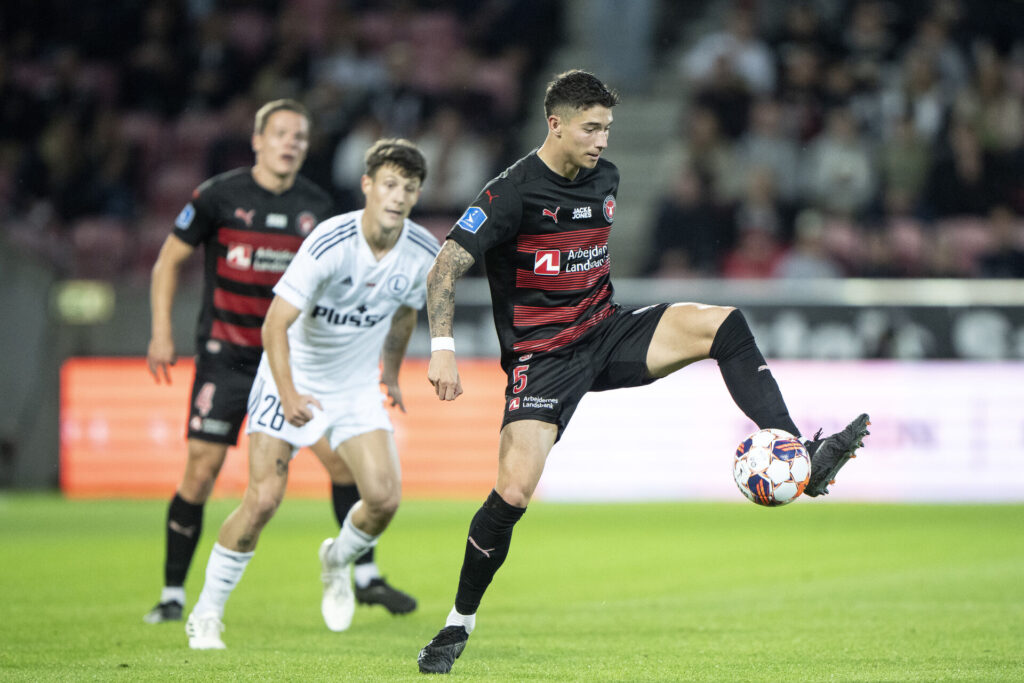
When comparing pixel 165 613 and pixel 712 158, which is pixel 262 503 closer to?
pixel 165 613

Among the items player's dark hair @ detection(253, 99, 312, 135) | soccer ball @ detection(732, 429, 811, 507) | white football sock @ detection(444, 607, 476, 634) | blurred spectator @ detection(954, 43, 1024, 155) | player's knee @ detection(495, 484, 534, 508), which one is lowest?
white football sock @ detection(444, 607, 476, 634)

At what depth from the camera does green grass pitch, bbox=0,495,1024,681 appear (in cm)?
564

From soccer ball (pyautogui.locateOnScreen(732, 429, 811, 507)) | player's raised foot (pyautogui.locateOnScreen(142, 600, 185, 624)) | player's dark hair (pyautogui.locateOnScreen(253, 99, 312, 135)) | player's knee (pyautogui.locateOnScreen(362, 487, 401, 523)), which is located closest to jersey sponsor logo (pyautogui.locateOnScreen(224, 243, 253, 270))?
player's dark hair (pyautogui.locateOnScreen(253, 99, 312, 135))

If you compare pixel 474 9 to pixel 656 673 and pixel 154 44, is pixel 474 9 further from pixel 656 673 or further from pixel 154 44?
pixel 656 673

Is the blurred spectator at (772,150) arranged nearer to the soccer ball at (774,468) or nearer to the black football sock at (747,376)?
the black football sock at (747,376)

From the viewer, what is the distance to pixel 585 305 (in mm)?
6109

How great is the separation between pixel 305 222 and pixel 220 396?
1.06 metres

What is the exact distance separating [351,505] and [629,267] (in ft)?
33.1

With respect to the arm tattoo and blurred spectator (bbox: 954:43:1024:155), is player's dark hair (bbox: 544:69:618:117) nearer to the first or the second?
the arm tattoo

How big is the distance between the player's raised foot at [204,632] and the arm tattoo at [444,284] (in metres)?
1.83

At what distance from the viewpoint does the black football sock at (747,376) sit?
560 centimetres

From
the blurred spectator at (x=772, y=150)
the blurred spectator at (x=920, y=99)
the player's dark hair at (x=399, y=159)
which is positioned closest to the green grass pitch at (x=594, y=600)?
the player's dark hair at (x=399, y=159)

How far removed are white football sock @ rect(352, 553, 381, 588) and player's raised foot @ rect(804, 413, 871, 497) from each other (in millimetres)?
2981

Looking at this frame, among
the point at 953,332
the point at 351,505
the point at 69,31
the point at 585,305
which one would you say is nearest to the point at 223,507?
the point at 351,505
